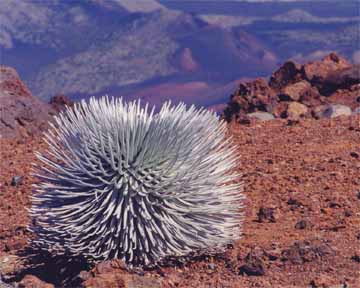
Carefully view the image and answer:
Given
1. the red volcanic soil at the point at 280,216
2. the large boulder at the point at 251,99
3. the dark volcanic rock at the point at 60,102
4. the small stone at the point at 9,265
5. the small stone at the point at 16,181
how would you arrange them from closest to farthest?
1. the red volcanic soil at the point at 280,216
2. the small stone at the point at 9,265
3. the small stone at the point at 16,181
4. the large boulder at the point at 251,99
5. the dark volcanic rock at the point at 60,102

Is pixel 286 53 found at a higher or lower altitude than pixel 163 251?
higher

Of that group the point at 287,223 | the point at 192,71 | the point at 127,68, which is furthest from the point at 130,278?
the point at 127,68

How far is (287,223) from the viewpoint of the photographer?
5.50 metres

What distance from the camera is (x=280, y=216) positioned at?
222 inches

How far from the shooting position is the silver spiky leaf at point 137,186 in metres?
4.61

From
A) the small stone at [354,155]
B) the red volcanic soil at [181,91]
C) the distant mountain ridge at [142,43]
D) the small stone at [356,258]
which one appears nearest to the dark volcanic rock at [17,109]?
the red volcanic soil at [181,91]

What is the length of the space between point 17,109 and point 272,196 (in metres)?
3.85

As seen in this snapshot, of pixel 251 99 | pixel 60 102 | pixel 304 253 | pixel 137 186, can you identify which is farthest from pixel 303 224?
pixel 60 102

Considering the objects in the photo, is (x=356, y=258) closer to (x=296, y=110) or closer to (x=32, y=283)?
(x=32, y=283)

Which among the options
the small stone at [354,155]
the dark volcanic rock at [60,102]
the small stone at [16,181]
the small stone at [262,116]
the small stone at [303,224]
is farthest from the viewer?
the dark volcanic rock at [60,102]

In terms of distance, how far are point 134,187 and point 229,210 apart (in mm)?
674

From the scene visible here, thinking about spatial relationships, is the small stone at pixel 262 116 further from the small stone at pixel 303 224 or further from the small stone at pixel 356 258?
the small stone at pixel 356 258

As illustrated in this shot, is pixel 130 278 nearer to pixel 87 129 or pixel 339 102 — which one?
pixel 87 129

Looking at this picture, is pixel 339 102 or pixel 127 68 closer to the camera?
pixel 339 102
